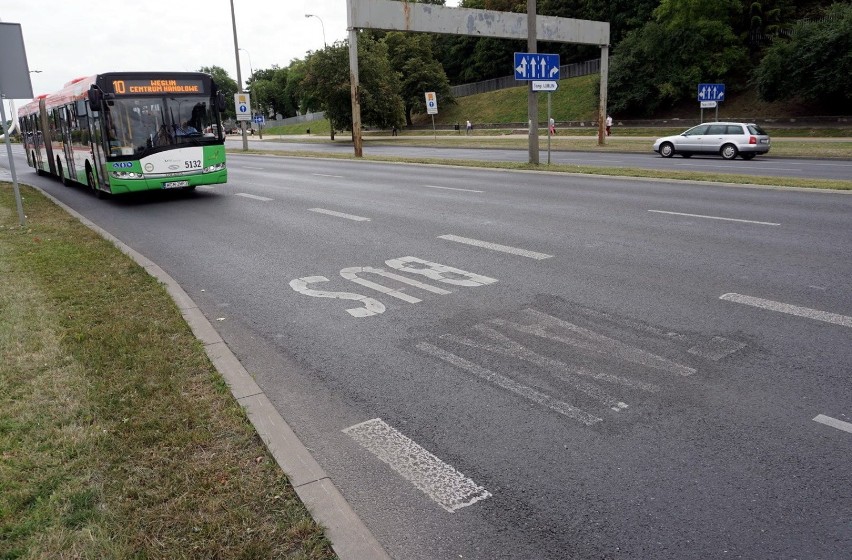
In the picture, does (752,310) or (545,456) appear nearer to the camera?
(545,456)

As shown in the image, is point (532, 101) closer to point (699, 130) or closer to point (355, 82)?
point (699, 130)

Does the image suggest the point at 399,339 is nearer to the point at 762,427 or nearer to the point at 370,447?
the point at 370,447

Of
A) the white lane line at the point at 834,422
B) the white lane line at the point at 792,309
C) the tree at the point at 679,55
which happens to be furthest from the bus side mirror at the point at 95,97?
the tree at the point at 679,55

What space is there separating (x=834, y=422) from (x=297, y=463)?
10.6 ft

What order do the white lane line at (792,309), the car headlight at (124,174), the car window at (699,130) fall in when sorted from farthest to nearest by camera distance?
the car window at (699,130)
the car headlight at (124,174)
the white lane line at (792,309)

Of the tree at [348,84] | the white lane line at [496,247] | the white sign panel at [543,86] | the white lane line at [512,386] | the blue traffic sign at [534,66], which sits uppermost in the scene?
the tree at [348,84]

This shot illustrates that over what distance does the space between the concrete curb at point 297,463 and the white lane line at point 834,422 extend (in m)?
2.85

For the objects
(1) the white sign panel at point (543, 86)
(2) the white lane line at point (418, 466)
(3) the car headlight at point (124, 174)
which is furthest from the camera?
(1) the white sign panel at point (543, 86)

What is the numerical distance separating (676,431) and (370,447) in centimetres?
187

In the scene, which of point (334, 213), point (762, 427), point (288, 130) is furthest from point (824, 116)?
point (288, 130)

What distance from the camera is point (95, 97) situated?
1436 cm

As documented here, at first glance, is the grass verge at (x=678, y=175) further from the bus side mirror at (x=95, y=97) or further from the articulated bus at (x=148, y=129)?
the bus side mirror at (x=95, y=97)

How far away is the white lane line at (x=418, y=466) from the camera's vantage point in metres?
3.53

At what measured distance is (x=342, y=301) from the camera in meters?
7.21
